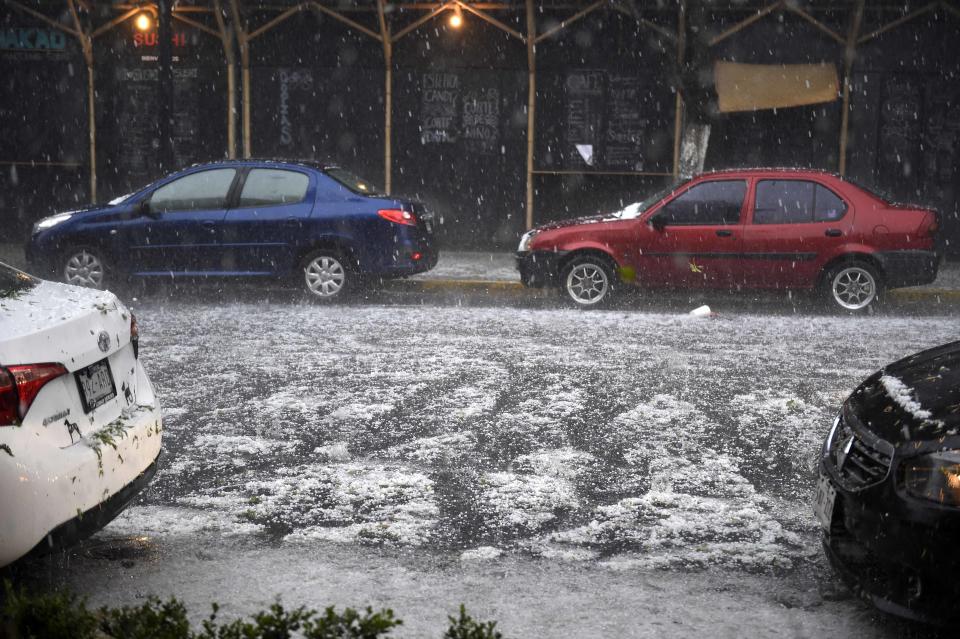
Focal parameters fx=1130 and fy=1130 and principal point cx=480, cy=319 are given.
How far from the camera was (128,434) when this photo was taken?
4.55 metres

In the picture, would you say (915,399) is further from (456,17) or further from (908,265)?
(456,17)

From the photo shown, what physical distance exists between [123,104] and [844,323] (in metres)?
12.4

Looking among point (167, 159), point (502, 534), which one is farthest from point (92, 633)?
point (167, 159)

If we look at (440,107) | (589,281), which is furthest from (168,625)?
(440,107)

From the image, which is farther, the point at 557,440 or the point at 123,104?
the point at 123,104

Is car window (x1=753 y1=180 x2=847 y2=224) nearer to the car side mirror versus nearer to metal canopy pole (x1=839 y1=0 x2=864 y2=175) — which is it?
metal canopy pole (x1=839 y1=0 x2=864 y2=175)

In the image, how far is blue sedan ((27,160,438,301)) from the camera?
12.9 meters

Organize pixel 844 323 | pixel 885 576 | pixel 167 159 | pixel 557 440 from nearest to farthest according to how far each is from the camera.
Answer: pixel 885 576 → pixel 557 440 → pixel 844 323 → pixel 167 159

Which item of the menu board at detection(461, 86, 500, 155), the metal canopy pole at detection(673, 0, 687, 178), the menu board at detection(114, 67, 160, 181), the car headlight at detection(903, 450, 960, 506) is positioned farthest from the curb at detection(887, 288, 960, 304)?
the menu board at detection(114, 67, 160, 181)

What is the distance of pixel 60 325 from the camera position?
426 centimetres

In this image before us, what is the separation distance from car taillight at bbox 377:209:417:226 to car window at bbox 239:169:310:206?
3.17 ft

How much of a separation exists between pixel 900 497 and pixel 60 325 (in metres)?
3.08

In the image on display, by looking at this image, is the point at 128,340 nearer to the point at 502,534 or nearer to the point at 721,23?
the point at 502,534

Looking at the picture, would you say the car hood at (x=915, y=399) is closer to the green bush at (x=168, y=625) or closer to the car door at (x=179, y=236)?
the green bush at (x=168, y=625)
